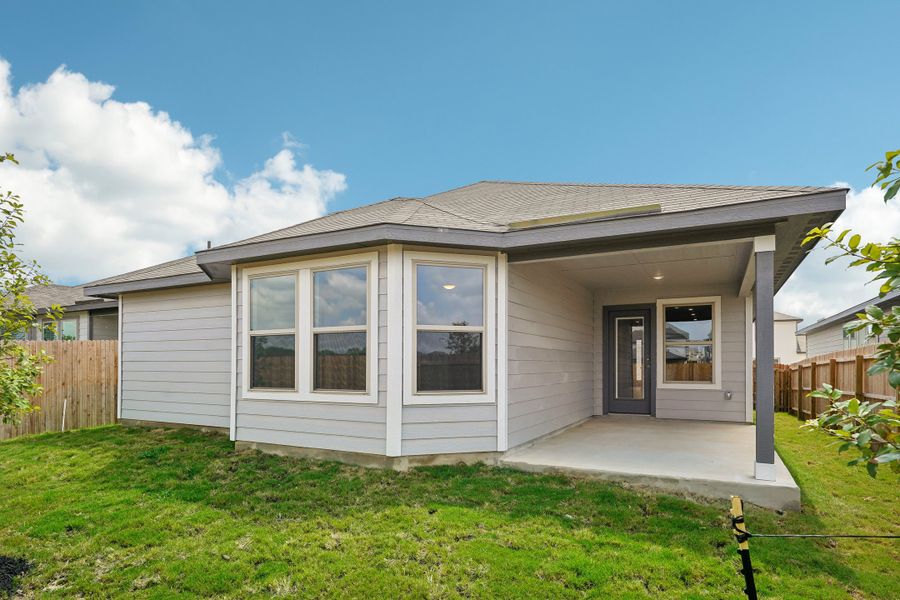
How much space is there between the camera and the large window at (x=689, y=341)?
8773 millimetres

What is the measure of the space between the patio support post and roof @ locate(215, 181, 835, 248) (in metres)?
0.70

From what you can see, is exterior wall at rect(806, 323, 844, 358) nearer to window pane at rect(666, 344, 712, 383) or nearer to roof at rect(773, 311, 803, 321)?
roof at rect(773, 311, 803, 321)

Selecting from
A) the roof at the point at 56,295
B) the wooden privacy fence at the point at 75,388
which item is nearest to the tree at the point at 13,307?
the wooden privacy fence at the point at 75,388

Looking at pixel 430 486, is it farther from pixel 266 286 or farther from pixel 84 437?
pixel 84 437

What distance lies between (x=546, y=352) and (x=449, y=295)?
6.71 ft

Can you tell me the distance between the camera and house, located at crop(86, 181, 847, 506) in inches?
191

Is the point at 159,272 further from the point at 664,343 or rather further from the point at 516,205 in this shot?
the point at 664,343

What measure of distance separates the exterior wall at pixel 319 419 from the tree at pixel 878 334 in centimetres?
418

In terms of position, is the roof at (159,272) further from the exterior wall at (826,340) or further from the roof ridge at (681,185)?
the exterior wall at (826,340)

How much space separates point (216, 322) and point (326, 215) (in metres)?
2.52

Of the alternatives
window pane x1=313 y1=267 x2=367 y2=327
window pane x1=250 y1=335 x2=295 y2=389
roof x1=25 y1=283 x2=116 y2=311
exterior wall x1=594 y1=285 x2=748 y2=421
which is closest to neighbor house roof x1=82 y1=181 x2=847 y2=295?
window pane x1=313 y1=267 x2=367 y2=327

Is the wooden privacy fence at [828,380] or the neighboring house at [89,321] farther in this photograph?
the neighboring house at [89,321]

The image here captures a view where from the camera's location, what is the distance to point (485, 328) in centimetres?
561

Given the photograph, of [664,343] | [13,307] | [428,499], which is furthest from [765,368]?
[13,307]
